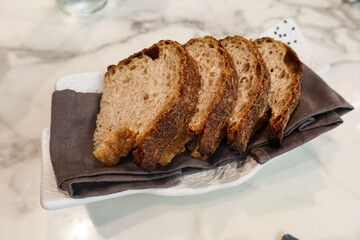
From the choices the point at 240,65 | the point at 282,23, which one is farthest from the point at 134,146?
the point at 282,23

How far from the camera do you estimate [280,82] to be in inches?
69.4

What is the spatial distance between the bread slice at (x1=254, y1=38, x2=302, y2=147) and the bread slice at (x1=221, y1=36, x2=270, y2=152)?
74mm

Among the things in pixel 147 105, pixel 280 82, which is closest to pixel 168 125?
pixel 147 105

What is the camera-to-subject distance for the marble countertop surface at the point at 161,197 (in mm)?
1613

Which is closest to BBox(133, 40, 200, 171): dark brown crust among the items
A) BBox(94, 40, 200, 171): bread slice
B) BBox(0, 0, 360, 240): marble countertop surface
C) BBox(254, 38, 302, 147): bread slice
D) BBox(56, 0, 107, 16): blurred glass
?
BBox(94, 40, 200, 171): bread slice

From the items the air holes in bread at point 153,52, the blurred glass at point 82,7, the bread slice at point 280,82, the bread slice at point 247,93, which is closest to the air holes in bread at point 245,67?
the bread slice at point 247,93

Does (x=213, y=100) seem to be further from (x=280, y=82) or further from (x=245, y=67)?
(x=280, y=82)

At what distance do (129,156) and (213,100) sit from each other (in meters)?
0.46

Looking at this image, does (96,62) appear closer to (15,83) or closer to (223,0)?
(15,83)

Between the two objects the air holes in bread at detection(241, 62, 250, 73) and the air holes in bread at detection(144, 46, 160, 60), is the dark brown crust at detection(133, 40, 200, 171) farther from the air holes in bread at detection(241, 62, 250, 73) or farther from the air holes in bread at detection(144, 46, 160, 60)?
the air holes in bread at detection(241, 62, 250, 73)

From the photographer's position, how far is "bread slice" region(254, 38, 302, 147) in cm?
161

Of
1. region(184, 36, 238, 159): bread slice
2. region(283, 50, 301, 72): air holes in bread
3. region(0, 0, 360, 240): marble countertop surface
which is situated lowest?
region(0, 0, 360, 240): marble countertop surface

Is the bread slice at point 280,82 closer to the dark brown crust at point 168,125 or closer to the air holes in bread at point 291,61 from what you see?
the air holes in bread at point 291,61

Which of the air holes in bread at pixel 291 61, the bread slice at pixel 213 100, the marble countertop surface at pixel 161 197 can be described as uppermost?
the air holes in bread at pixel 291 61
